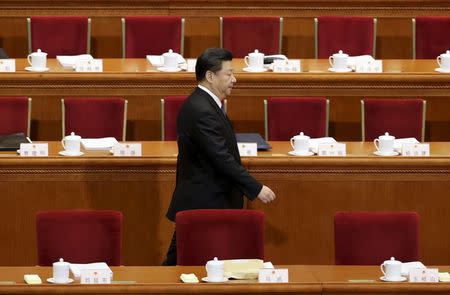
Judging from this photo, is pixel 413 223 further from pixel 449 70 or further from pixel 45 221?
pixel 449 70

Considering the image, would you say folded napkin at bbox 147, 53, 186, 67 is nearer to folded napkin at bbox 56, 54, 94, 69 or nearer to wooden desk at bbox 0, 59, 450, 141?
wooden desk at bbox 0, 59, 450, 141

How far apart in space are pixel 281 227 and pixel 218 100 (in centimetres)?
82

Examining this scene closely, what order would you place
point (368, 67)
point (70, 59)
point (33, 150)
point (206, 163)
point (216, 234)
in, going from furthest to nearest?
point (70, 59) < point (368, 67) < point (33, 150) < point (206, 163) < point (216, 234)

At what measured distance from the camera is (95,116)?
709cm

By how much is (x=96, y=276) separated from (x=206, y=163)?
46.3 inches

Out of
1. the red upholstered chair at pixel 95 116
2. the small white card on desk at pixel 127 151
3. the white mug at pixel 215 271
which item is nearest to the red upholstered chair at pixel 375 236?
the white mug at pixel 215 271

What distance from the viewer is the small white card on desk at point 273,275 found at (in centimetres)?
492

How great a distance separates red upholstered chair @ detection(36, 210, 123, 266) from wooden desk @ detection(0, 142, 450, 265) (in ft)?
2.76

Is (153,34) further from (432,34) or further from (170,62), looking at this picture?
(432,34)

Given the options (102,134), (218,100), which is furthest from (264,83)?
(218,100)

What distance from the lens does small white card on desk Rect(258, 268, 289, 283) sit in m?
4.92

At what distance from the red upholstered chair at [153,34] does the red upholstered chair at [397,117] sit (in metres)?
1.73

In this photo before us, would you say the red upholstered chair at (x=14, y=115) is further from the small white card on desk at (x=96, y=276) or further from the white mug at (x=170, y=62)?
the small white card on desk at (x=96, y=276)

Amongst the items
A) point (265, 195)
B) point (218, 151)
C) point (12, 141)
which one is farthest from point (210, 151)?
point (12, 141)
